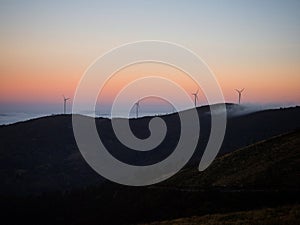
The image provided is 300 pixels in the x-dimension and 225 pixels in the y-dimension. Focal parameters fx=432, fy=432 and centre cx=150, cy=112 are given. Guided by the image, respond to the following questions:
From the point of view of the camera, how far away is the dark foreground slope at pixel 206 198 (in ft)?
152

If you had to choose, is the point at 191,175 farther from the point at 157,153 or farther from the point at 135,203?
the point at 157,153

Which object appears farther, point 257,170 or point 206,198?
point 257,170

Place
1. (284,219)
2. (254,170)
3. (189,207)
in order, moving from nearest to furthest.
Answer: (284,219)
(189,207)
(254,170)

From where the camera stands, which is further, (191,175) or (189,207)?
(191,175)

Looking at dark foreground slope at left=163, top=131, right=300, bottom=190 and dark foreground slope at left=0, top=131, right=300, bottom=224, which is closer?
dark foreground slope at left=0, top=131, right=300, bottom=224

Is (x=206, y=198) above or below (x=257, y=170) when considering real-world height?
below

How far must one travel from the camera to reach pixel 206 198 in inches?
2144

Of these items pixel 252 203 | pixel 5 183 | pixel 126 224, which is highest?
pixel 252 203

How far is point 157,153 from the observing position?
19388 cm

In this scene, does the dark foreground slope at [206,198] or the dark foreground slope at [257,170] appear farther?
the dark foreground slope at [257,170]

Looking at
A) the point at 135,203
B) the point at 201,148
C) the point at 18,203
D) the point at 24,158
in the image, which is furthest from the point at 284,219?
the point at 24,158

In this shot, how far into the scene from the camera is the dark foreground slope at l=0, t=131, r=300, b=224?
152ft

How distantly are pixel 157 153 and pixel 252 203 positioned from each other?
480ft

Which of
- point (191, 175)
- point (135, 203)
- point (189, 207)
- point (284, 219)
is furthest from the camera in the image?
point (191, 175)
